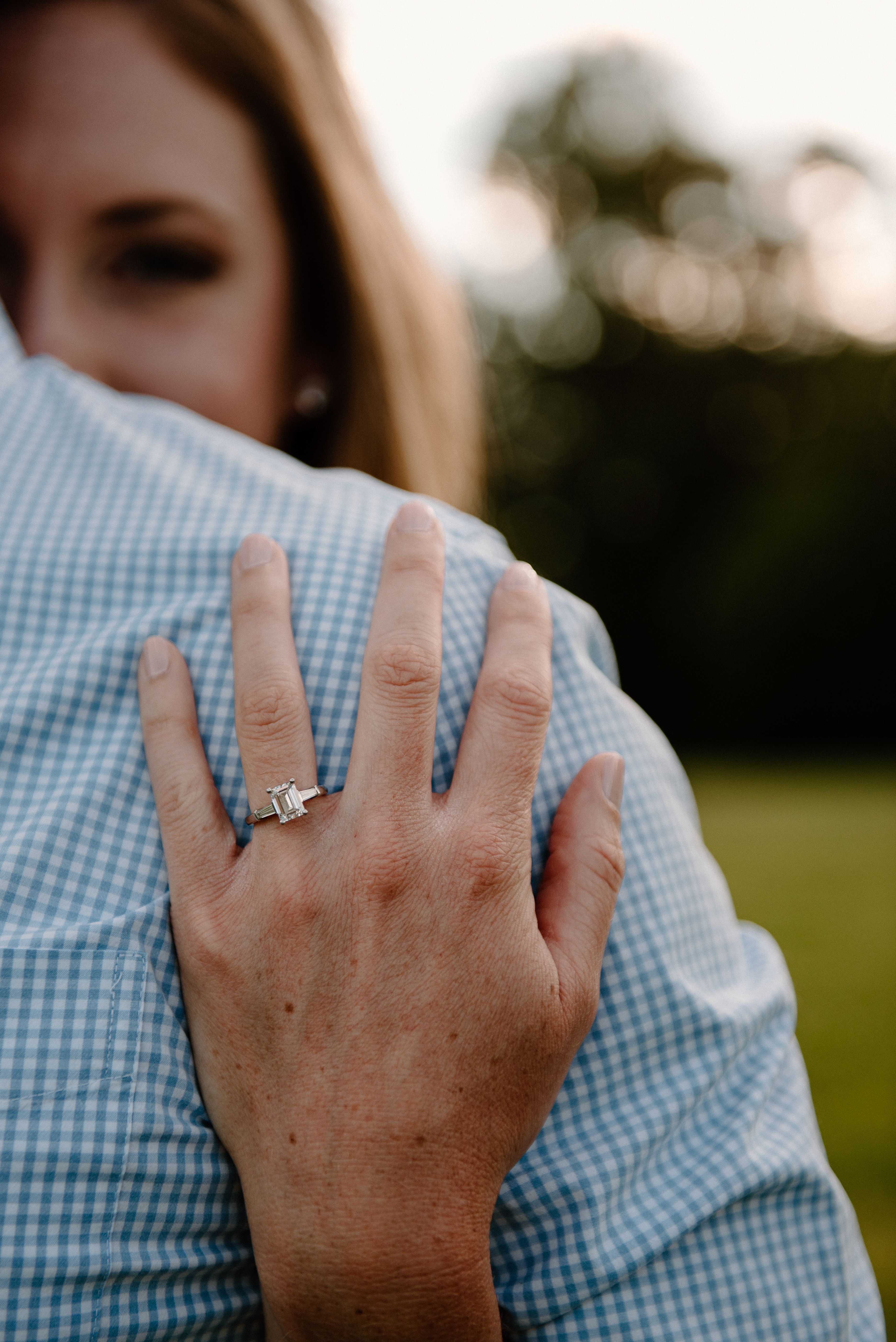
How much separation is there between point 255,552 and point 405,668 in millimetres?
229

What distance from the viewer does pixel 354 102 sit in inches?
79.6

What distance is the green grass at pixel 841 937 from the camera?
379 cm

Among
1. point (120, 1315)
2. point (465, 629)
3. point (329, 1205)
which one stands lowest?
point (120, 1315)

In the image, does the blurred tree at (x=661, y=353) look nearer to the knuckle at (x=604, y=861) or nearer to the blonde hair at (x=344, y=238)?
the blonde hair at (x=344, y=238)

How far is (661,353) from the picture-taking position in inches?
1008

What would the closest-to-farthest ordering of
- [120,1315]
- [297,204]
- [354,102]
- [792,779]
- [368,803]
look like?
[120,1315], [368,803], [297,204], [354,102], [792,779]

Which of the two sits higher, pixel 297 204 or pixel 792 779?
pixel 297 204

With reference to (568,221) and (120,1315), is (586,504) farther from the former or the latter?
(120,1315)

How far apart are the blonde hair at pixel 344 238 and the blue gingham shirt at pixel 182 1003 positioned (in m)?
0.82

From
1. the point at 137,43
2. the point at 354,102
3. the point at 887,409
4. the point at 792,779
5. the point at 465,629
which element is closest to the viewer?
the point at 465,629

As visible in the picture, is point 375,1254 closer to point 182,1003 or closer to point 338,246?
point 182,1003

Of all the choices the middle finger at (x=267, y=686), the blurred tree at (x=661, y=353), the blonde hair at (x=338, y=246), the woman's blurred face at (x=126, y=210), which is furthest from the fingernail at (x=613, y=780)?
the blurred tree at (x=661, y=353)

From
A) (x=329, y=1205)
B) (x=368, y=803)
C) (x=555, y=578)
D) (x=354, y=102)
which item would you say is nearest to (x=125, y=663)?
(x=368, y=803)

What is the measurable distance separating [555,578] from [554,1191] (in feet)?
77.6
